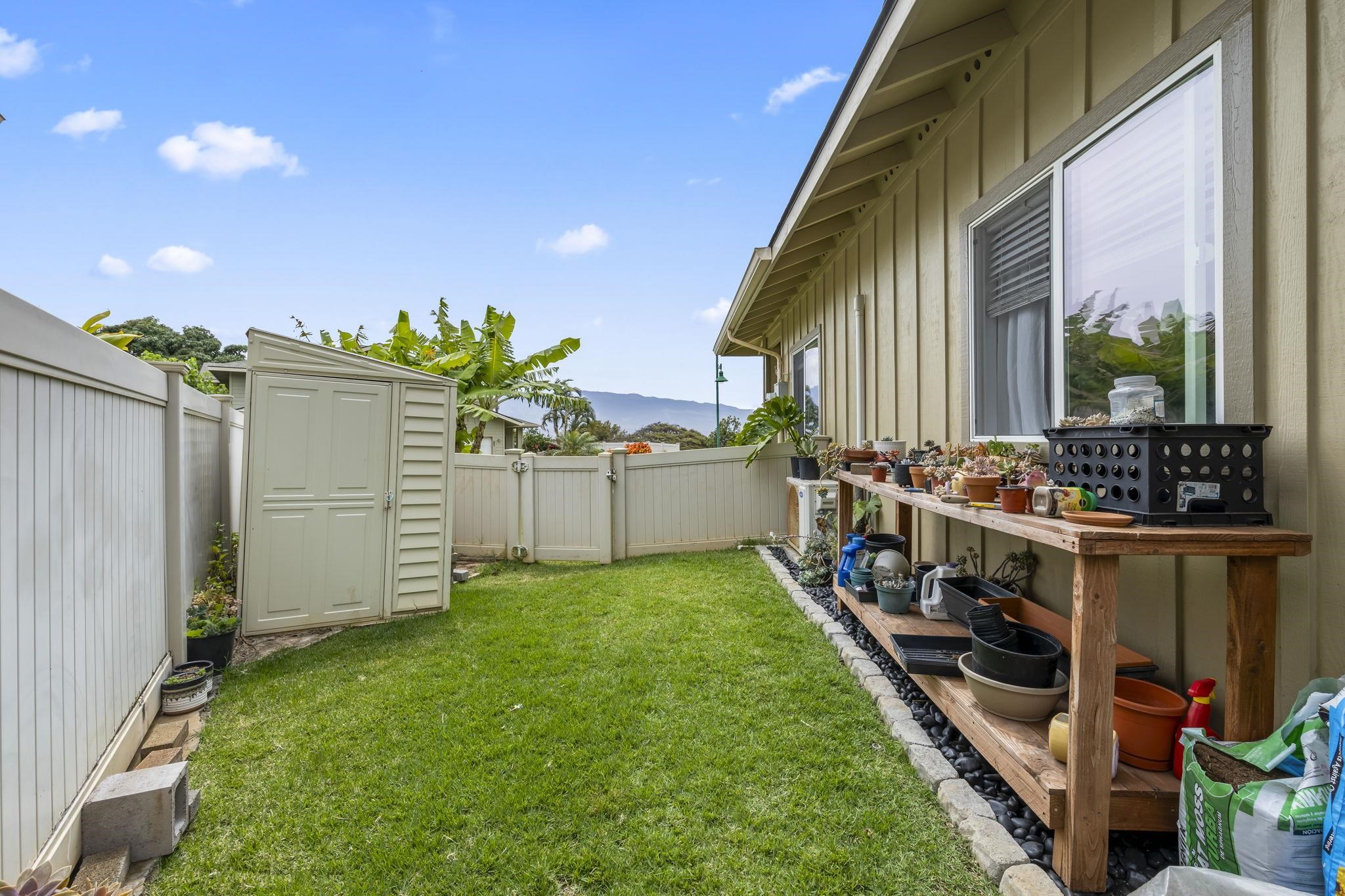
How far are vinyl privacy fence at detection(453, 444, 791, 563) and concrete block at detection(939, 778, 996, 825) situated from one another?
495 cm

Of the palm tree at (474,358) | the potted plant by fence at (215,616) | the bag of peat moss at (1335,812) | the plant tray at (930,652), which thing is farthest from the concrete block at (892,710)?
the palm tree at (474,358)

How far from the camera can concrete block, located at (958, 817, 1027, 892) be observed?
1.72 meters

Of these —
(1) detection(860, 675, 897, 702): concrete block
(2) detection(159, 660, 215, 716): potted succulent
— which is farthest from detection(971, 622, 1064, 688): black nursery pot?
(2) detection(159, 660, 215, 716): potted succulent

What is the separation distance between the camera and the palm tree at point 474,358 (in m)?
7.76

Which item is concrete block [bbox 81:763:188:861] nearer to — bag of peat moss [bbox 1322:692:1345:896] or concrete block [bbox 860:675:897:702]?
concrete block [bbox 860:675:897:702]

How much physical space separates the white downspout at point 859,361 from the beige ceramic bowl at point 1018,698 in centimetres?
318

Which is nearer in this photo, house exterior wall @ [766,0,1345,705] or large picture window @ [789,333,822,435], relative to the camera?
house exterior wall @ [766,0,1345,705]

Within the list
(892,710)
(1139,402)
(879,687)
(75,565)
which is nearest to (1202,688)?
(1139,402)

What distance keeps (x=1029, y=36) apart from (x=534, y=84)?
955 centimetres

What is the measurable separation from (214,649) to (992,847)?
4292 mm

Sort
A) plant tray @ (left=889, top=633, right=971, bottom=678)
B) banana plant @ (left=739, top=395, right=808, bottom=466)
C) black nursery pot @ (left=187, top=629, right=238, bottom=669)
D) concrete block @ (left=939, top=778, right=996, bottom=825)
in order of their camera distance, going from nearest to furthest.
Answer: concrete block @ (left=939, top=778, right=996, bottom=825) < plant tray @ (left=889, top=633, right=971, bottom=678) < black nursery pot @ (left=187, top=629, right=238, bottom=669) < banana plant @ (left=739, top=395, right=808, bottom=466)

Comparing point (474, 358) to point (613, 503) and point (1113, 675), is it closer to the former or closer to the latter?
point (613, 503)

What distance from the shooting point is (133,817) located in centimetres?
195

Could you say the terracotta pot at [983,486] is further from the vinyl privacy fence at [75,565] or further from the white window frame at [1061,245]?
the vinyl privacy fence at [75,565]
